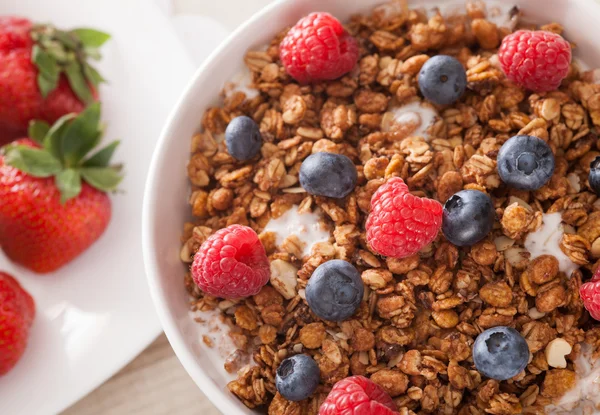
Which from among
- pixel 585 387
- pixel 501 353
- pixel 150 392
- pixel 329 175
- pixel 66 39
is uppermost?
pixel 66 39

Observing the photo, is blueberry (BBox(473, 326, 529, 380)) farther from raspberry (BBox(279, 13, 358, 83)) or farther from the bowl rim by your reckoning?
raspberry (BBox(279, 13, 358, 83))

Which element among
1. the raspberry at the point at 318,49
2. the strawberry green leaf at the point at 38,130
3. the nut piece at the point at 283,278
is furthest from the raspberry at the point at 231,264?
the strawberry green leaf at the point at 38,130

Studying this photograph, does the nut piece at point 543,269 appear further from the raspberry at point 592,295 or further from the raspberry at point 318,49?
the raspberry at point 318,49

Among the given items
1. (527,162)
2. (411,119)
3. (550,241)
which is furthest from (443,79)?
(550,241)

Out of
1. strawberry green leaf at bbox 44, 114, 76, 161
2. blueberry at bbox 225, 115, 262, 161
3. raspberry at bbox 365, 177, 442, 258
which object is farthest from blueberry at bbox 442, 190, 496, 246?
strawberry green leaf at bbox 44, 114, 76, 161

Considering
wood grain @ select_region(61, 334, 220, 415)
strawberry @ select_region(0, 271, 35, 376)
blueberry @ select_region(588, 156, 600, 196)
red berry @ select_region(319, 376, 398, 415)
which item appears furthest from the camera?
wood grain @ select_region(61, 334, 220, 415)

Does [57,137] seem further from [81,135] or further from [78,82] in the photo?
[78,82]
